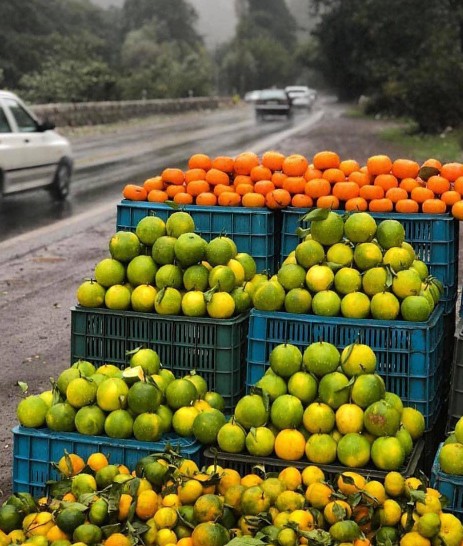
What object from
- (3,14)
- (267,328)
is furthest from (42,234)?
(3,14)

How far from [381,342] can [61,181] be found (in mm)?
12997

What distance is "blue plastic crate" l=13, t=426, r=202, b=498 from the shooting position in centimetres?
425

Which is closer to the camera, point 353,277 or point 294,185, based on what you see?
point 353,277

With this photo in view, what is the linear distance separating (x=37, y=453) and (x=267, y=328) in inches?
49.5

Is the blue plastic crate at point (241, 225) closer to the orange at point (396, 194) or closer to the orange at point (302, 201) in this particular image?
the orange at point (302, 201)

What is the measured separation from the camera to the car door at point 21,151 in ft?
48.2

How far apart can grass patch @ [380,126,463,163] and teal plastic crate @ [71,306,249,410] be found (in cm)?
1976

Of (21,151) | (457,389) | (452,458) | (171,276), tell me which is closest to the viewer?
(452,458)

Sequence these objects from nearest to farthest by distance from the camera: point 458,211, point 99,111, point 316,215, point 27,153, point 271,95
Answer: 1. point 316,215
2. point 458,211
3. point 27,153
4. point 99,111
5. point 271,95

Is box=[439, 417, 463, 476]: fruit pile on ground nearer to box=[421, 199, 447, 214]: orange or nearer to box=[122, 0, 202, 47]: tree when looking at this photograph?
box=[421, 199, 447, 214]: orange

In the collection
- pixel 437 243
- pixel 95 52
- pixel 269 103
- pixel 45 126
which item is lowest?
pixel 437 243

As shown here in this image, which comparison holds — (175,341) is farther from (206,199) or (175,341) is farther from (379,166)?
(379,166)

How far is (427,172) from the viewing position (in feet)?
20.4

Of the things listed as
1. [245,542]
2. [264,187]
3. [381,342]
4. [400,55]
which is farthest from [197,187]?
[400,55]
